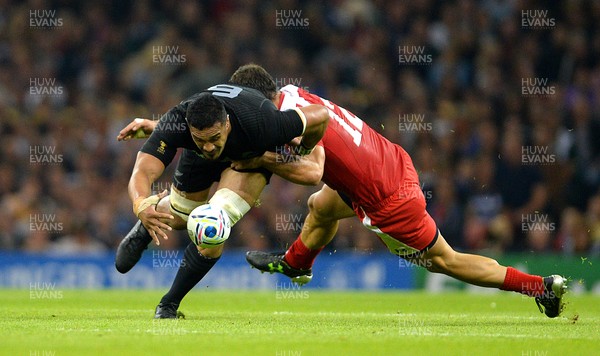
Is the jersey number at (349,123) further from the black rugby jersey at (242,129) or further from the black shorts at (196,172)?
the black rugby jersey at (242,129)

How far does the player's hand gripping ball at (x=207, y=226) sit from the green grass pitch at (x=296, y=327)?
626mm

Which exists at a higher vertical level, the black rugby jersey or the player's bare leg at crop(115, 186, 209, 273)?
the black rugby jersey

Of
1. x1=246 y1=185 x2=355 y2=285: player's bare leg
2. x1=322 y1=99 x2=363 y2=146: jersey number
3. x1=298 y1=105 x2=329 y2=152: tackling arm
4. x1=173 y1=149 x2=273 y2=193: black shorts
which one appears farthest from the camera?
x1=246 y1=185 x2=355 y2=285: player's bare leg

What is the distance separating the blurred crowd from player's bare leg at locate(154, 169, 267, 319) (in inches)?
255

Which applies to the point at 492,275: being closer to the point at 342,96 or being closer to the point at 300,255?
the point at 300,255

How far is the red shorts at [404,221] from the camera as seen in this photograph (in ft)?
27.1

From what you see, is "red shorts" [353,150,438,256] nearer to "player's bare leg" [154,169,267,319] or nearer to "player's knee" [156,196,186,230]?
"player's bare leg" [154,169,267,319]

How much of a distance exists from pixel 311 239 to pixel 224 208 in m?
1.51

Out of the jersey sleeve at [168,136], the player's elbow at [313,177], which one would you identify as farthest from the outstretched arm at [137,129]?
the player's elbow at [313,177]

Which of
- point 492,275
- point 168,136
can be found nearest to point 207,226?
point 168,136

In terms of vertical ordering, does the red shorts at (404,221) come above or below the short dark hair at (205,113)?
below

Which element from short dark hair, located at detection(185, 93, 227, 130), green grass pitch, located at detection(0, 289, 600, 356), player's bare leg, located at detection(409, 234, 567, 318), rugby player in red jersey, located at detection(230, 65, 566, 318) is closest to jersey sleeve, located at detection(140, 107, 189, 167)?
short dark hair, located at detection(185, 93, 227, 130)

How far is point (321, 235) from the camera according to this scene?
895 cm

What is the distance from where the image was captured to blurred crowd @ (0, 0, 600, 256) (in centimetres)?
1439
